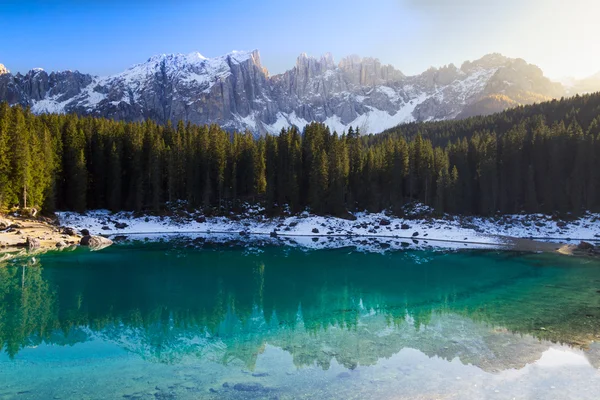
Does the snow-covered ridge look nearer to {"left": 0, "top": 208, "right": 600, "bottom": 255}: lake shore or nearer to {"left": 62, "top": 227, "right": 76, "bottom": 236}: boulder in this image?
{"left": 0, "top": 208, "right": 600, "bottom": 255}: lake shore

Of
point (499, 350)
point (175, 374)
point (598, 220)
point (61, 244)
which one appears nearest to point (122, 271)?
point (61, 244)

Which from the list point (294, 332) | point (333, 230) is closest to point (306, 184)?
point (333, 230)

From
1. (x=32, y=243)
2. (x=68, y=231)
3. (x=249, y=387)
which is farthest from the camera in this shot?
(x=68, y=231)

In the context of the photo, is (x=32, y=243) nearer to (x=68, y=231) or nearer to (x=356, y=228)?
(x=68, y=231)

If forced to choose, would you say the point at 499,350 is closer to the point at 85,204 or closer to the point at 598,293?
the point at 598,293

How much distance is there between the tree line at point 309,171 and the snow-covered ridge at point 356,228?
468cm

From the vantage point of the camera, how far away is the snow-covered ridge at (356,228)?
58.1 metres

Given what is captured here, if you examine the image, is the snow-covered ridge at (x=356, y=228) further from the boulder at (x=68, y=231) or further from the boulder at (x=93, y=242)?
the boulder at (x=93, y=242)

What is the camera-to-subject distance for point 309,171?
80.1 m

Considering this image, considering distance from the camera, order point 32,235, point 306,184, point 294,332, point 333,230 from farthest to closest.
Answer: point 306,184 → point 333,230 → point 32,235 → point 294,332

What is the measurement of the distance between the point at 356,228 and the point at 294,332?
A: 5037 centimetres

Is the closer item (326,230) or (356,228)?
(326,230)

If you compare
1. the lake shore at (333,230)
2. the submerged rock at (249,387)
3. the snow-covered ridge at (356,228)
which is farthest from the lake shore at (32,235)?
the submerged rock at (249,387)

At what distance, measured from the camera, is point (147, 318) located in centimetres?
2059
